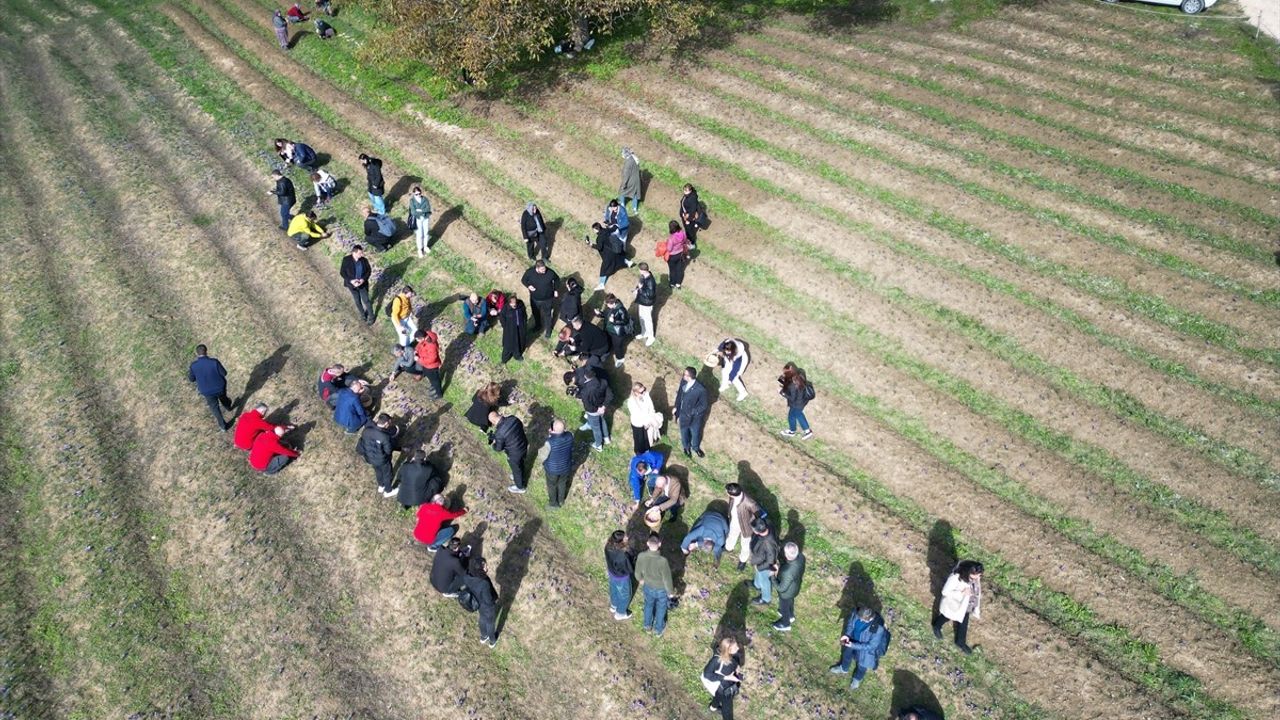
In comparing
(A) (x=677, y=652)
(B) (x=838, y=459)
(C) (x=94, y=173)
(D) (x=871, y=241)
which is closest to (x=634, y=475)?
(A) (x=677, y=652)

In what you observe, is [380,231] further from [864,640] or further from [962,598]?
[962,598]

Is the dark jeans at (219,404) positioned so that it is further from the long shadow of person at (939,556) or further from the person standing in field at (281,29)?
the person standing in field at (281,29)

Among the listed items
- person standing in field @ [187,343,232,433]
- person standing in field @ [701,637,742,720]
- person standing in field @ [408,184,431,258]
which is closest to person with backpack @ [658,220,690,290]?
person standing in field @ [408,184,431,258]

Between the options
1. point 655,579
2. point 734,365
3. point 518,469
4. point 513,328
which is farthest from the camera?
point 513,328

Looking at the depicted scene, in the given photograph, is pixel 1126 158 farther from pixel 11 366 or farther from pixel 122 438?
pixel 11 366

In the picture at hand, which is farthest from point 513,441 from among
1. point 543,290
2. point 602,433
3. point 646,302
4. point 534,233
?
point 534,233

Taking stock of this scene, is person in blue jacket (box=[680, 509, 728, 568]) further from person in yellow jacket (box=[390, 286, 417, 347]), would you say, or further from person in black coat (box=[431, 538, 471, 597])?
person in yellow jacket (box=[390, 286, 417, 347])

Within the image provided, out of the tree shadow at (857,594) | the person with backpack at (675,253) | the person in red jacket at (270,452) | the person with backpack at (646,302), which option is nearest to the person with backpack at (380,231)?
the person in red jacket at (270,452)
